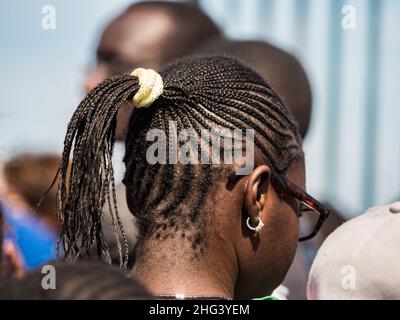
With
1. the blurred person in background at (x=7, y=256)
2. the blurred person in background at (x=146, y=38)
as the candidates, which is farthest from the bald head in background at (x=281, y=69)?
the blurred person in background at (x=7, y=256)

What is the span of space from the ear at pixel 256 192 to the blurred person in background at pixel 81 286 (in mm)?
687

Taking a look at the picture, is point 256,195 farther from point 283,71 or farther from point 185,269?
point 283,71

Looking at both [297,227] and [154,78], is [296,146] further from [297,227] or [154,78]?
[154,78]

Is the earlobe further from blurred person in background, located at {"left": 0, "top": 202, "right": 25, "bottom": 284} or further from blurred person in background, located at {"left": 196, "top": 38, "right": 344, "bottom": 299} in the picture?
blurred person in background, located at {"left": 196, "top": 38, "right": 344, "bottom": 299}

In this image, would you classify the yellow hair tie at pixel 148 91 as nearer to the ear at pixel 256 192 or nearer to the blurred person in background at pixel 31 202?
the ear at pixel 256 192

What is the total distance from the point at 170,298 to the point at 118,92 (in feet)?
1.75

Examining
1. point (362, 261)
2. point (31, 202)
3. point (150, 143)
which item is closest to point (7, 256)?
point (31, 202)

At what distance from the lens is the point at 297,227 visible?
2.54m

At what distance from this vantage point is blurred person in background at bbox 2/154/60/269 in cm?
401

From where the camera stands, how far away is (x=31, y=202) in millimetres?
4434

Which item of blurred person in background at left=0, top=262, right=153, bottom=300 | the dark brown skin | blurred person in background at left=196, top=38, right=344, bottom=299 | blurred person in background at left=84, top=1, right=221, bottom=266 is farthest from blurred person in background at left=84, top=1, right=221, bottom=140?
blurred person in background at left=0, top=262, right=153, bottom=300

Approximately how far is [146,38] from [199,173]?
92.5 inches

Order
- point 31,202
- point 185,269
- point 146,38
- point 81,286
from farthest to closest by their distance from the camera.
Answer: point 146,38 < point 31,202 < point 185,269 < point 81,286

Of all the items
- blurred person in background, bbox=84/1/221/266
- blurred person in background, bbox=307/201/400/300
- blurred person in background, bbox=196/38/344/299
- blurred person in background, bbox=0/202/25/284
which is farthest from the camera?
blurred person in background, bbox=84/1/221/266
